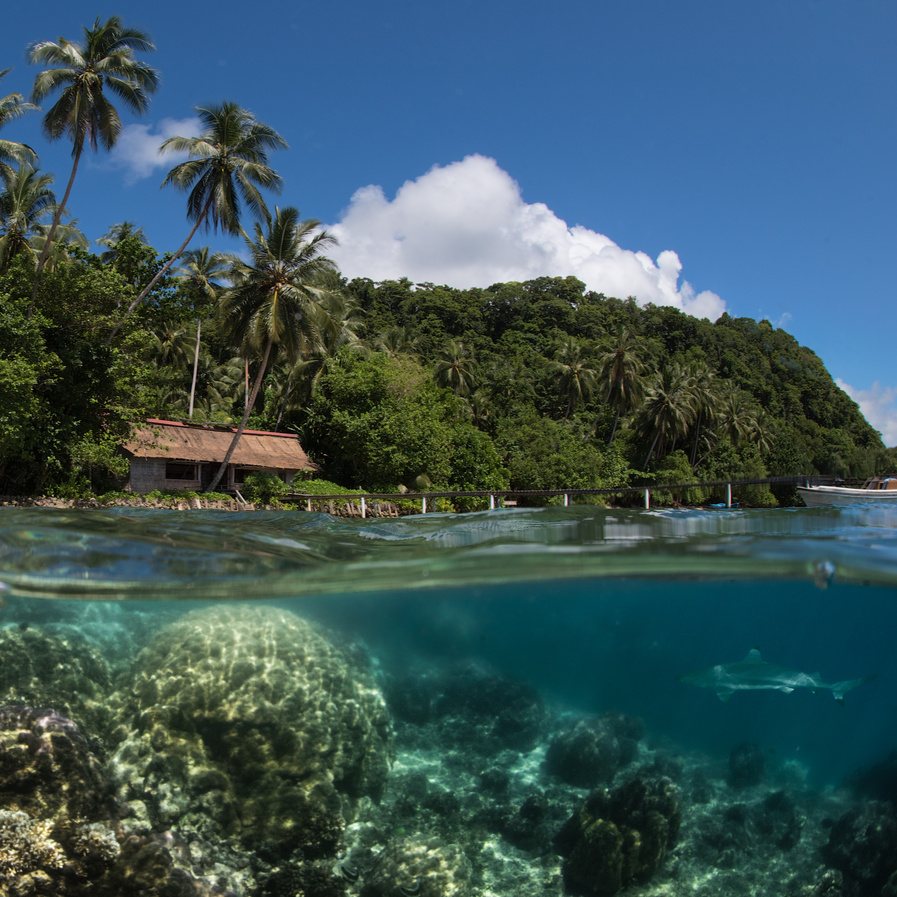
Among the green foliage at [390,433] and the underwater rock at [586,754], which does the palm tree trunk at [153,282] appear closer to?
the green foliage at [390,433]

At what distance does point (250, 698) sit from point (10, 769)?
283 centimetres

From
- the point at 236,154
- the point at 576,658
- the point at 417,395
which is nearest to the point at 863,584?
the point at 576,658

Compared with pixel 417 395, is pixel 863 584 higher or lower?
lower

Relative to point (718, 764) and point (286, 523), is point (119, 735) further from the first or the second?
point (718, 764)

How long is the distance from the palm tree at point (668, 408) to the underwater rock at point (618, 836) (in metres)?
43.3

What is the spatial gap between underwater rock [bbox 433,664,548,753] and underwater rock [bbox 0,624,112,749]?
5.20 m

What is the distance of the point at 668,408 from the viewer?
50188mm

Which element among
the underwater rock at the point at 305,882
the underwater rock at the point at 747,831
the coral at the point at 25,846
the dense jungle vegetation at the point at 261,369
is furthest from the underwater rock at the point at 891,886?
the dense jungle vegetation at the point at 261,369

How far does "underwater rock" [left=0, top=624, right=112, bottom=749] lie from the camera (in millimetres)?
→ 9266

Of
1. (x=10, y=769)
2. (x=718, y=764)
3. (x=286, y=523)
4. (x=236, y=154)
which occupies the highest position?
(x=236, y=154)

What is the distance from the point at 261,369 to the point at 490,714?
19754mm

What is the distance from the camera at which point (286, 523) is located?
12.3 m

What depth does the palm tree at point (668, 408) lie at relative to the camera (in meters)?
50.4

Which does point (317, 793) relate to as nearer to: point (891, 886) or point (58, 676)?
point (58, 676)
